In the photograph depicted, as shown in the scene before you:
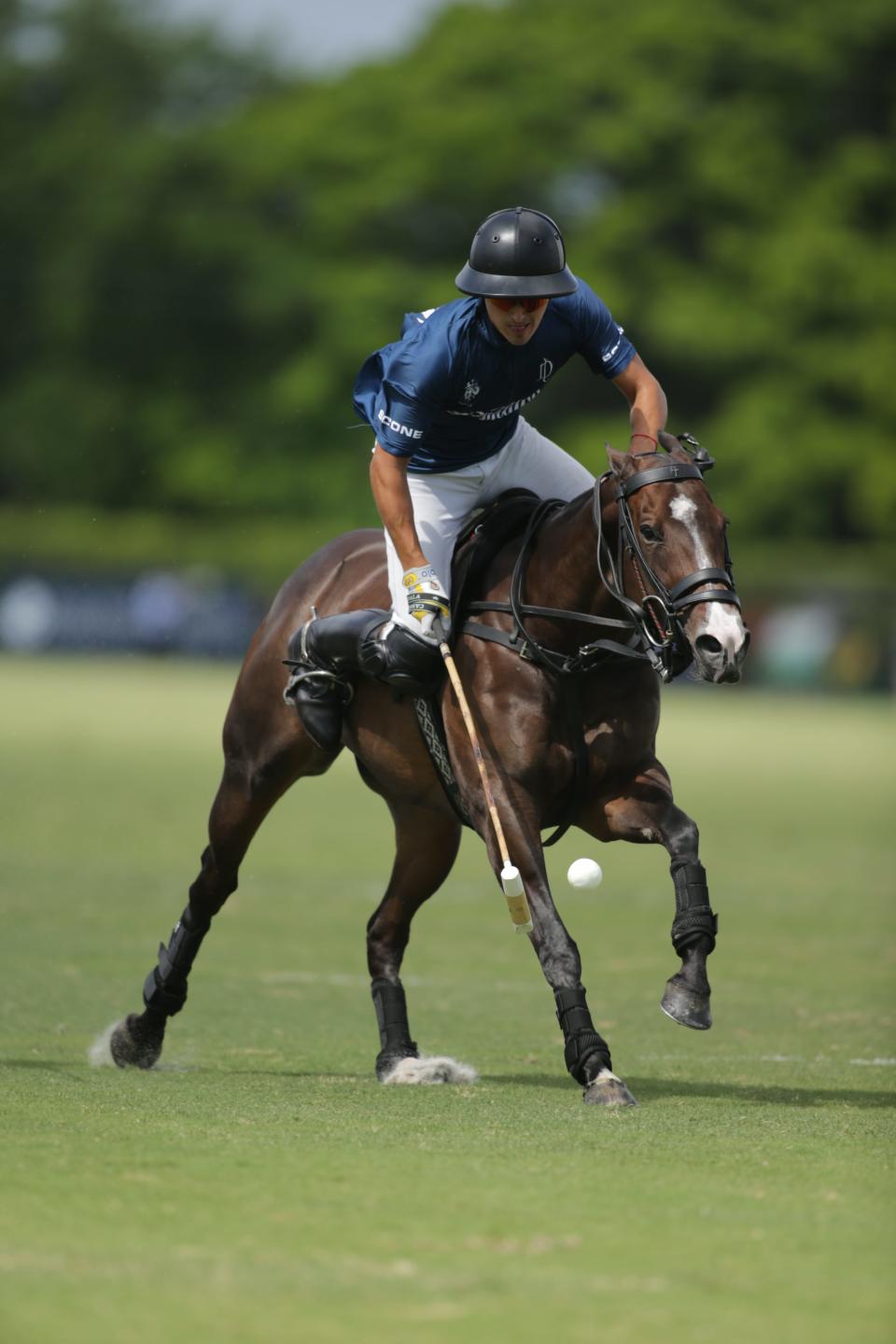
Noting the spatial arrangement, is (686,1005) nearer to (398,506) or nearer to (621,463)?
(621,463)

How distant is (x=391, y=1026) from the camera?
812 centimetres

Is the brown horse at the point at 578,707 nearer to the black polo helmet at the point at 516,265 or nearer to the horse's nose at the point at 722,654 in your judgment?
the horse's nose at the point at 722,654

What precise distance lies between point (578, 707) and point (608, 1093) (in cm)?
137

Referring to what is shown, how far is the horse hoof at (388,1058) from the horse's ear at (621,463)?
97.3 inches

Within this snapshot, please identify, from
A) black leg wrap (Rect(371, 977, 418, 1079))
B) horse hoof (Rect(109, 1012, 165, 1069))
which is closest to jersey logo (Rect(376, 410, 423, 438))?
black leg wrap (Rect(371, 977, 418, 1079))

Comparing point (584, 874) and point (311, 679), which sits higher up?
point (311, 679)

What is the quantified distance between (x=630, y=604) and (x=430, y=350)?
1197mm

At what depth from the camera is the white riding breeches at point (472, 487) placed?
25.3ft

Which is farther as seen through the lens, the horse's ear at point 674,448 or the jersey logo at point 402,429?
the jersey logo at point 402,429

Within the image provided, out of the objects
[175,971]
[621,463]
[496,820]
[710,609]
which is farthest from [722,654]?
[175,971]

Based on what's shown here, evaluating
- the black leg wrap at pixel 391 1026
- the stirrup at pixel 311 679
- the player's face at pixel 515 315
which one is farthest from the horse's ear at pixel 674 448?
the black leg wrap at pixel 391 1026

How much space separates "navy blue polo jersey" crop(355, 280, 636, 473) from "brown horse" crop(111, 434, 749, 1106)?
0.45 m

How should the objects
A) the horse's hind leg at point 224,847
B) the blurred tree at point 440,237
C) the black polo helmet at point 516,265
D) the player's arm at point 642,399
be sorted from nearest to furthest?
the black polo helmet at point 516,265, the player's arm at point 642,399, the horse's hind leg at point 224,847, the blurred tree at point 440,237

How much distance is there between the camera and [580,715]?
727 cm
